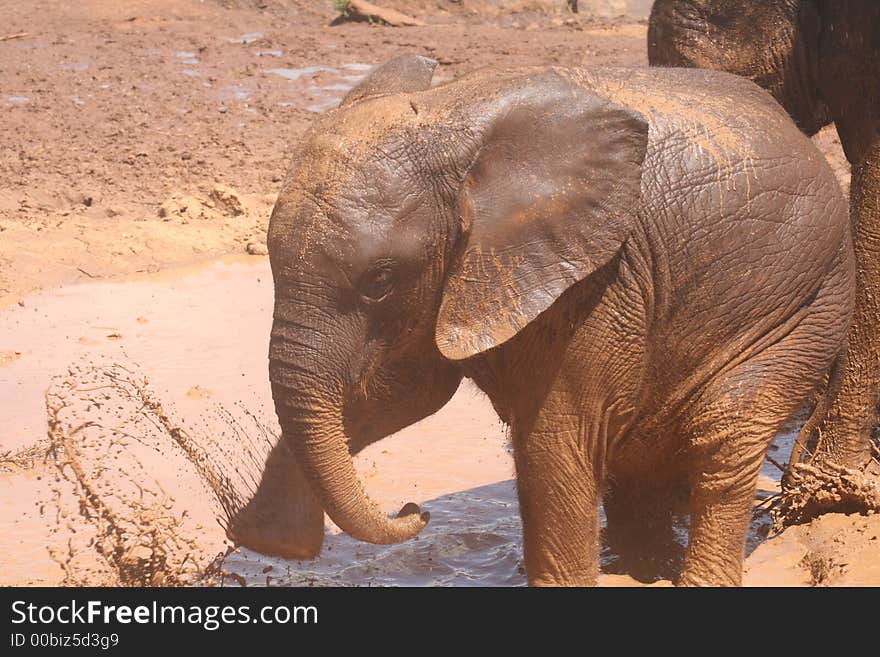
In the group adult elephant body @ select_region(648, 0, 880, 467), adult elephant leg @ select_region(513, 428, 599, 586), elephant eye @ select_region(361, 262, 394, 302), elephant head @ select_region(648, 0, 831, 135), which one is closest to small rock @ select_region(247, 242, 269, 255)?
adult elephant body @ select_region(648, 0, 880, 467)

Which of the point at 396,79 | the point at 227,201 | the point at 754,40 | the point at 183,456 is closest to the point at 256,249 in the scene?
the point at 227,201

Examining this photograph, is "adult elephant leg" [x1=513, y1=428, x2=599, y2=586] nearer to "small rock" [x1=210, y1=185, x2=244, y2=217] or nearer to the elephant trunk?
the elephant trunk

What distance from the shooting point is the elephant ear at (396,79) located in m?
4.34

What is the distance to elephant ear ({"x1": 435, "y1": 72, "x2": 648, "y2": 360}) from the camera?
397 centimetres

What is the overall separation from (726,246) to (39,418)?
4852 millimetres

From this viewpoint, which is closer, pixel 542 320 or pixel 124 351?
pixel 542 320

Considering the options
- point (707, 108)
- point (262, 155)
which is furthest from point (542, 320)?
point (262, 155)

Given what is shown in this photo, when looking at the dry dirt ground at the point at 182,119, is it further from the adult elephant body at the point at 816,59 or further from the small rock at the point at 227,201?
the adult elephant body at the point at 816,59

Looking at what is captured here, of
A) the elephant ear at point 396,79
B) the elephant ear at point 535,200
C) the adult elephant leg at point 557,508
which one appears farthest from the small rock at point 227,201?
the elephant ear at point 535,200

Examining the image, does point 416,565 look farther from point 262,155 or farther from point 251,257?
point 262,155

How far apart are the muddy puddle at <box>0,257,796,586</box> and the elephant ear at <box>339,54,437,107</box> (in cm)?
136

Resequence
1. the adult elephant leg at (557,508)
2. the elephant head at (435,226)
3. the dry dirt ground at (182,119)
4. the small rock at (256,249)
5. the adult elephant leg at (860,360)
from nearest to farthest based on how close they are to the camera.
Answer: the elephant head at (435,226) < the adult elephant leg at (557,508) < the adult elephant leg at (860,360) < the dry dirt ground at (182,119) < the small rock at (256,249)

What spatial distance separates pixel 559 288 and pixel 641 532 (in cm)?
188
